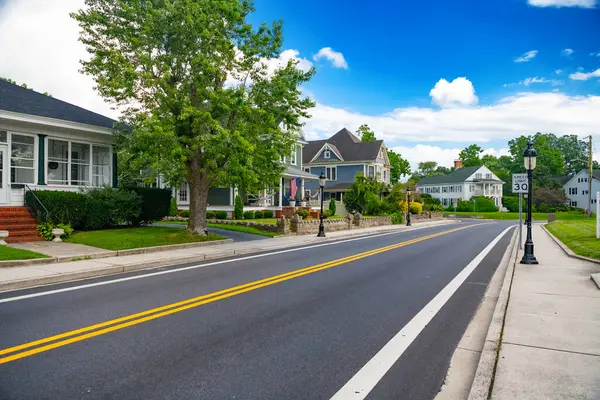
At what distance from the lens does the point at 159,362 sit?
15.6 ft

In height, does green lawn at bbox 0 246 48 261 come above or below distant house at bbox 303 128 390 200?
below

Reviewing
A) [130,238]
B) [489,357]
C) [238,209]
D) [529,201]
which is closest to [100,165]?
[130,238]

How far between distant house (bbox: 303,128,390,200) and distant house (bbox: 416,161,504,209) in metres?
29.7

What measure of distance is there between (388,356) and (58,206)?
15.2 metres

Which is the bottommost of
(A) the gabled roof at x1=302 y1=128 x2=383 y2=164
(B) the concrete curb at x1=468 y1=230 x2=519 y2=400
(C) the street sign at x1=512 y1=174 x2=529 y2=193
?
(B) the concrete curb at x1=468 y1=230 x2=519 y2=400

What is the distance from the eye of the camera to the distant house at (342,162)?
54.4 m

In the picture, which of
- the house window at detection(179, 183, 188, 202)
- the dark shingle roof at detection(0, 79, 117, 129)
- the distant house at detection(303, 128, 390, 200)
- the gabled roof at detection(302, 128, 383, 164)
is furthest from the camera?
the gabled roof at detection(302, 128, 383, 164)

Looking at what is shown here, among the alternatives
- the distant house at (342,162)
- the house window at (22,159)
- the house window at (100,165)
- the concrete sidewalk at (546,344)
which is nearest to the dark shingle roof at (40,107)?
the house window at (22,159)

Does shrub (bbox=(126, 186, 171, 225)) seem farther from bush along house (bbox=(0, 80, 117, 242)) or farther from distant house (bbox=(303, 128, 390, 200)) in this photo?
distant house (bbox=(303, 128, 390, 200))

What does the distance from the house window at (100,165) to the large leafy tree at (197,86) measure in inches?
108

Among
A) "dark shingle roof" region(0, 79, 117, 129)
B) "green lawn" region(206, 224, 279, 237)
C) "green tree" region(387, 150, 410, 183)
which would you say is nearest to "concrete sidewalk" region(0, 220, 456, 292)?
"green lawn" region(206, 224, 279, 237)

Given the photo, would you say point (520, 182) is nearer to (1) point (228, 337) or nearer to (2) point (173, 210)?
(1) point (228, 337)

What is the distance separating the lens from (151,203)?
66.9 ft

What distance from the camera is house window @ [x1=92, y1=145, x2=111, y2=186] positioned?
2014 centimetres
